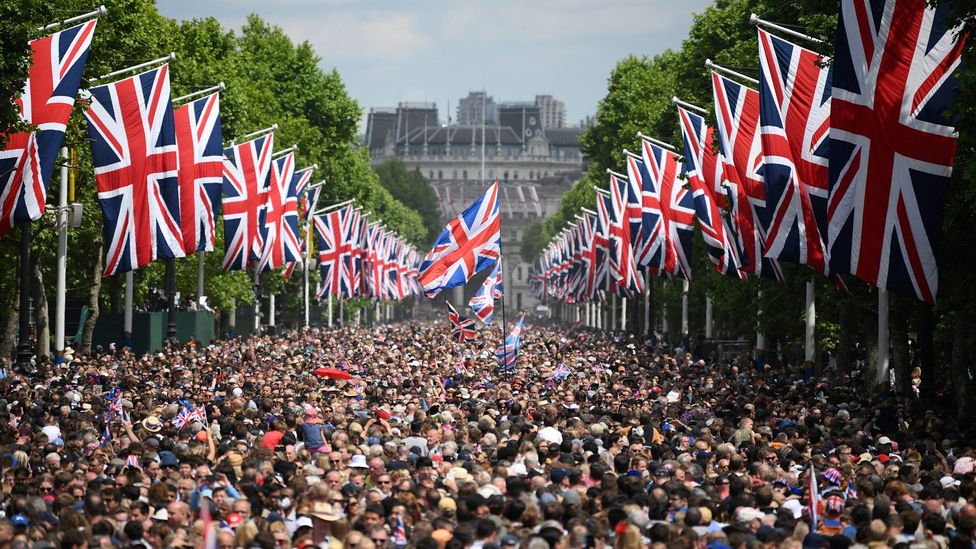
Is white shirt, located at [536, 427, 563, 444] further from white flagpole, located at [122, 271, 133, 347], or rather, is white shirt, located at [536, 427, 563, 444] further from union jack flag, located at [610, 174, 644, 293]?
union jack flag, located at [610, 174, 644, 293]

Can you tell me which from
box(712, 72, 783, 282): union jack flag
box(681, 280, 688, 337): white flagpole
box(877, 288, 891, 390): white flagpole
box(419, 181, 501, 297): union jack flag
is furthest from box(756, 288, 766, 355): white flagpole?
box(681, 280, 688, 337): white flagpole

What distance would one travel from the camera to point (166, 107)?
3503cm

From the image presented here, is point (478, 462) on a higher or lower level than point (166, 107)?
lower

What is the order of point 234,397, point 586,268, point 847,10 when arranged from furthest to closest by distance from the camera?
point 586,268, point 234,397, point 847,10

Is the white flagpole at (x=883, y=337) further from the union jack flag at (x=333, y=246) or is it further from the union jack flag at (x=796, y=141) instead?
the union jack flag at (x=333, y=246)

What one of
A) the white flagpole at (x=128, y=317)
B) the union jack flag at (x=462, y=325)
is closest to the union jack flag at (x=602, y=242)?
the union jack flag at (x=462, y=325)

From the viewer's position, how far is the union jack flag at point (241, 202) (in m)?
47.3

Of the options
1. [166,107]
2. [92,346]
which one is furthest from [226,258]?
[166,107]

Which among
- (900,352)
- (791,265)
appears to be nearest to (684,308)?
(791,265)

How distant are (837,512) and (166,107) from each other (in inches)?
843

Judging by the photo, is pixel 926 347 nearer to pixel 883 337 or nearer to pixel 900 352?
pixel 883 337

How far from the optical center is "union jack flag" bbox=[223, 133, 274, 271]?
47.3 meters

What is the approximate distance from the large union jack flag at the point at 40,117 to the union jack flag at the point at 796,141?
36.4 feet

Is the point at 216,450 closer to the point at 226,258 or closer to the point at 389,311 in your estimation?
the point at 226,258
